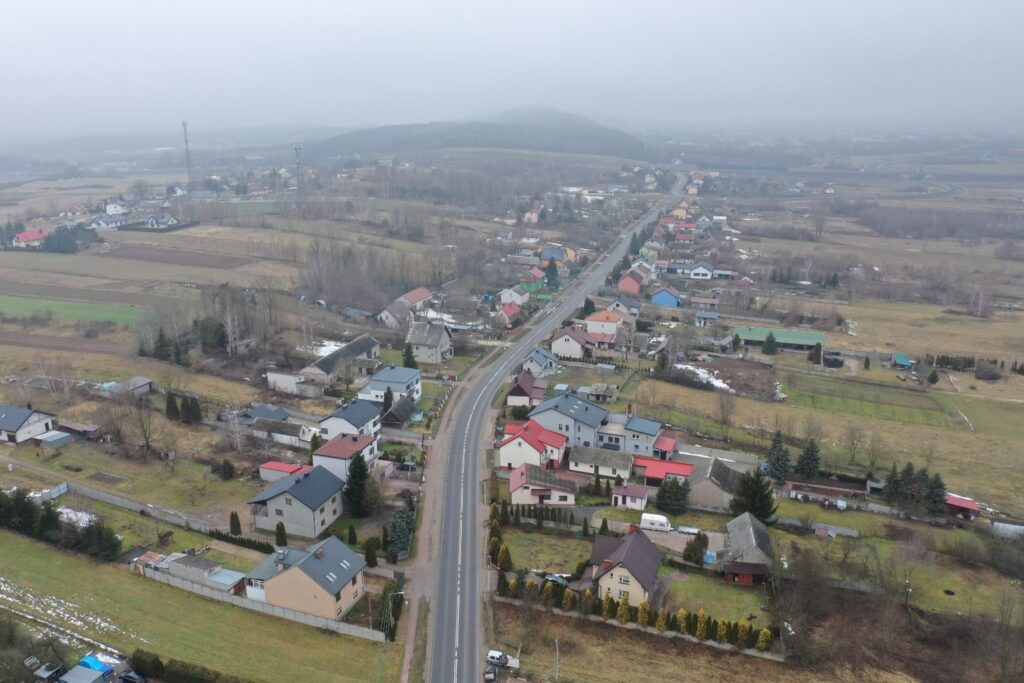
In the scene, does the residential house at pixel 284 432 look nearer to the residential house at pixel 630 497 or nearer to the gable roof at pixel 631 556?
the residential house at pixel 630 497

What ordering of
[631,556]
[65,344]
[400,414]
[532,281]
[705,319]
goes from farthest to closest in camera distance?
[532,281], [705,319], [65,344], [400,414], [631,556]

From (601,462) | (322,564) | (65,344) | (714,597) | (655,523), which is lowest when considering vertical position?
(714,597)

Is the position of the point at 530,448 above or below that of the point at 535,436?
below

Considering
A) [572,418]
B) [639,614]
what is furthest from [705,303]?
[639,614]

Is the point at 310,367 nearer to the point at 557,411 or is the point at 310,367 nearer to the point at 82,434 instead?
the point at 82,434

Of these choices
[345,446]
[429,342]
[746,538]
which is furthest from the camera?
[429,342]

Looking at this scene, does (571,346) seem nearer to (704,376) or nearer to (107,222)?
(704,376)

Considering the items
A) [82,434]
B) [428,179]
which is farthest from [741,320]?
[428,179]

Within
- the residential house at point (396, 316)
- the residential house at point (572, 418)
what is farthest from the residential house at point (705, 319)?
the residential house at point (572, 418)
